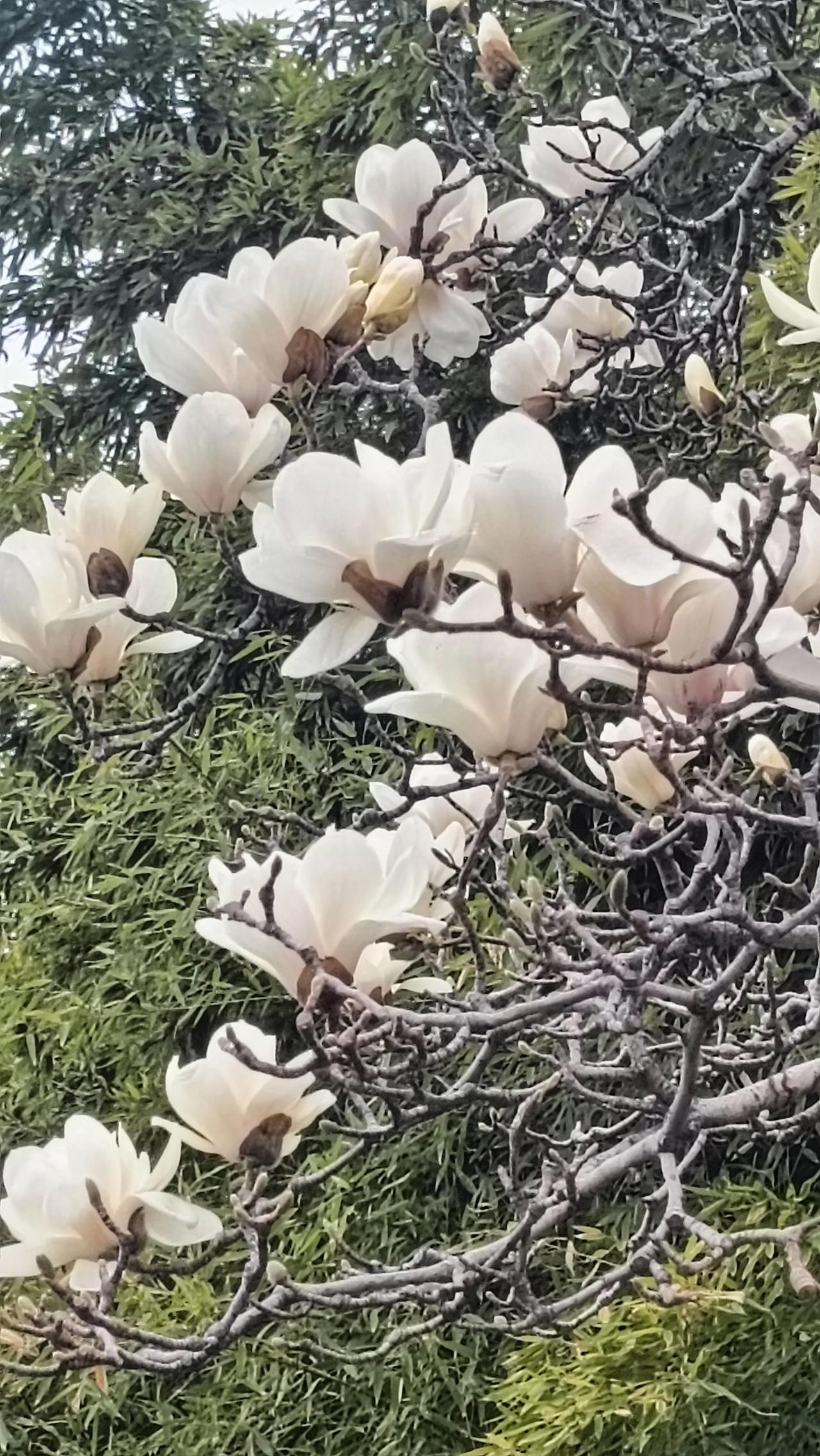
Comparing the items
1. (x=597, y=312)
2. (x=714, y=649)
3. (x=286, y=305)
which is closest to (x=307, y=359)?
(x=286, y=305)

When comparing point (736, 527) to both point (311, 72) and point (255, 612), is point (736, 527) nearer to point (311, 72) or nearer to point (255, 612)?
point (255, 612)

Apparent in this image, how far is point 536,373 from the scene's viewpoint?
76 centimetres

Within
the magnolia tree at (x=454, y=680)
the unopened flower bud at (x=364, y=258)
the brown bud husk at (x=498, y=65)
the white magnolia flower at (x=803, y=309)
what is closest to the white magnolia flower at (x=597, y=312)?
the magnolia tree at (x=454, y=680)

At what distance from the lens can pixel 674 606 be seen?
35cm

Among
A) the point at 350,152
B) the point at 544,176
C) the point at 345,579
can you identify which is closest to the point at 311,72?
the point at 350,152

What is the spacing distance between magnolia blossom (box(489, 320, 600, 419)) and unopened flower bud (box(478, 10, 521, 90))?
0.59 feet

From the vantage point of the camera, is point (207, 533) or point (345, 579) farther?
point (207, 533)

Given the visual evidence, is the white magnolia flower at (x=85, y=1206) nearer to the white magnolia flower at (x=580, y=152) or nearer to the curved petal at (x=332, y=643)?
the curved petal at (x=332, y=643)

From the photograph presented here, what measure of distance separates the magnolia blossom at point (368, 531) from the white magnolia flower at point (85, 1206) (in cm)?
23

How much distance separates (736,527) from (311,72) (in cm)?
131

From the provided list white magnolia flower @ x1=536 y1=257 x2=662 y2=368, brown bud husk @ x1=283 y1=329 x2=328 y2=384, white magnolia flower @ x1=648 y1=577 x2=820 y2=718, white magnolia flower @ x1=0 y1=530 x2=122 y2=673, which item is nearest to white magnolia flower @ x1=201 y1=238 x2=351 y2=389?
brown bud husk @ x1=283 y1=329 x2=328 y2=384

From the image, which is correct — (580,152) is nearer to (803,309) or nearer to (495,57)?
(495,57)

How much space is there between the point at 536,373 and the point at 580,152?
21 cm

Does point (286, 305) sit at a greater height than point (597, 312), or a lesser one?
greater
